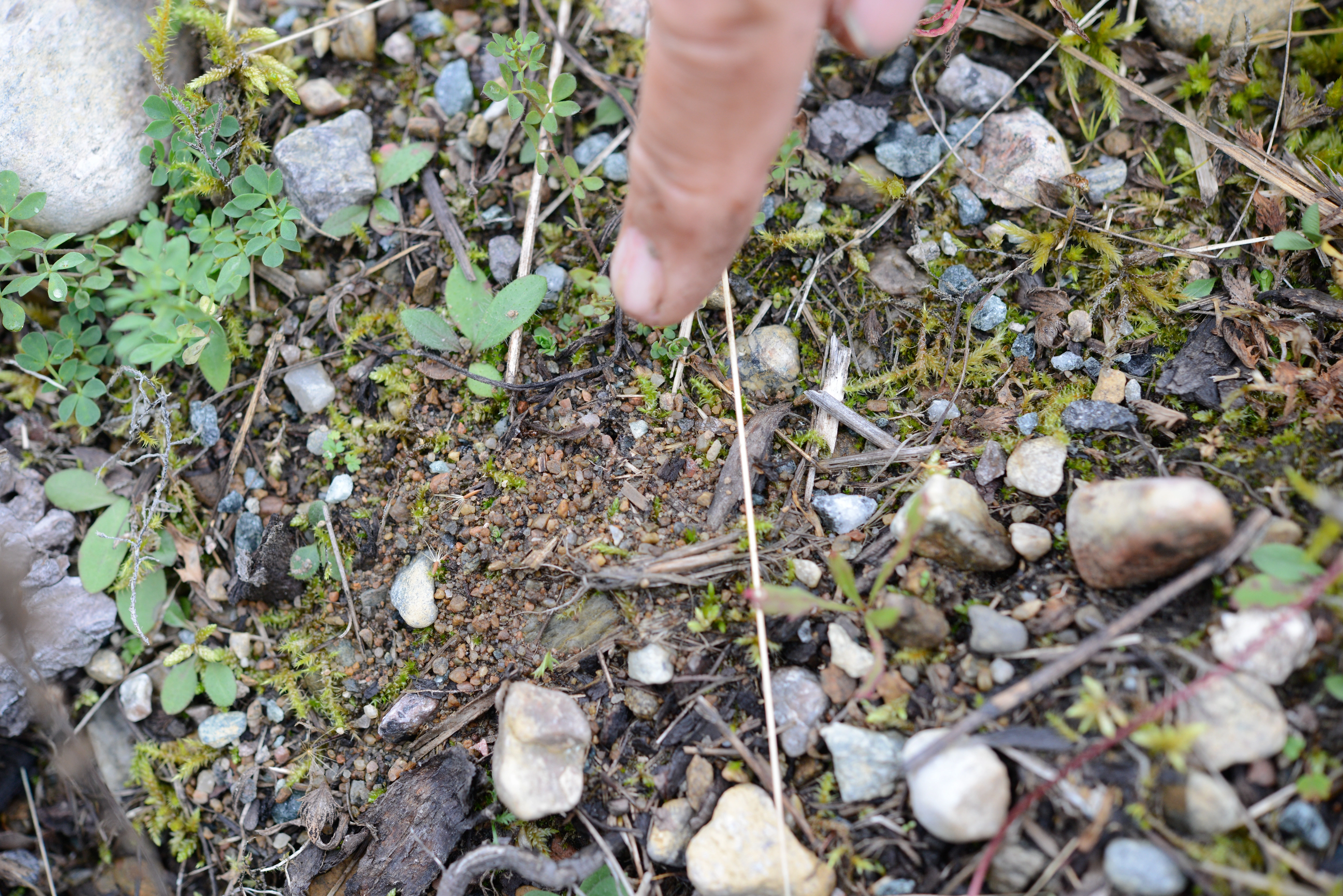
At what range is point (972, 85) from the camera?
2742 millimetres

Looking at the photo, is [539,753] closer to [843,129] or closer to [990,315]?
[990,315]

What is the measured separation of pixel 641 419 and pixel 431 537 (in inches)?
29.9

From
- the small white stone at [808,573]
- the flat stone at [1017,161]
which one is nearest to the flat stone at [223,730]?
the small white stone at [808,573]

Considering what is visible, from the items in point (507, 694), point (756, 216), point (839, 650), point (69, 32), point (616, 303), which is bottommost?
point (507, 694)

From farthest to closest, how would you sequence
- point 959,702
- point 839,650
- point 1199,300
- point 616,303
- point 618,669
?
point 616,303
point 1199,300
point 618,669
point 839,650
point 959,702

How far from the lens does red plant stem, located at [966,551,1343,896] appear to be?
166cm

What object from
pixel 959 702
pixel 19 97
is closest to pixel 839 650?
pixel 959 702

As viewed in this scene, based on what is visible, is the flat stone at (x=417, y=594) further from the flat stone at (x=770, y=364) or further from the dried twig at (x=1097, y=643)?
the dried twig at (x=1097, y=643)

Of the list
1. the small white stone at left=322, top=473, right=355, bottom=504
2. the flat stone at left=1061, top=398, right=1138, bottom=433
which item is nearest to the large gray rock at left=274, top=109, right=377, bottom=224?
the small white stone at left=322, top=473, right=355, bottom=504

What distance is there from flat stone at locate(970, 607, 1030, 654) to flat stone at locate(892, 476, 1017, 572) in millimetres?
159

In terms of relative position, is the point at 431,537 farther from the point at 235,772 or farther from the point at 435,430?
the point at 235,772

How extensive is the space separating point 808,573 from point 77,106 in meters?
2.90

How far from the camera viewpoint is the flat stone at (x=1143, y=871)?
1591 mm

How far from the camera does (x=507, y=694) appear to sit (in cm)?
216
